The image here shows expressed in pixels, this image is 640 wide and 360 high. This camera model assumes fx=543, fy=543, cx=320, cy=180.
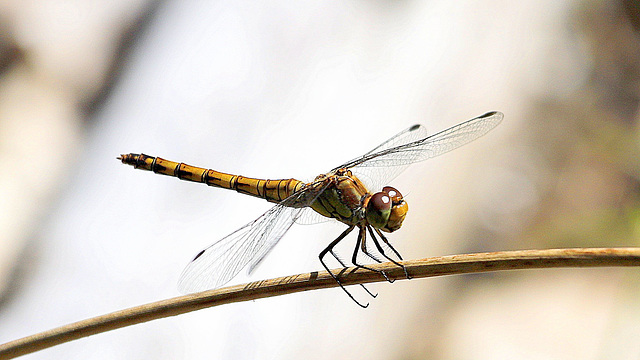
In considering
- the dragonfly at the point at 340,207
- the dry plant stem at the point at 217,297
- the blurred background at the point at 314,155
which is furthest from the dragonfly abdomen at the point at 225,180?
the blurred background at the point at 314,155

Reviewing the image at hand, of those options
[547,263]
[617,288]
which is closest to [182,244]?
[617,288]

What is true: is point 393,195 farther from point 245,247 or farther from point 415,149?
point 245,247

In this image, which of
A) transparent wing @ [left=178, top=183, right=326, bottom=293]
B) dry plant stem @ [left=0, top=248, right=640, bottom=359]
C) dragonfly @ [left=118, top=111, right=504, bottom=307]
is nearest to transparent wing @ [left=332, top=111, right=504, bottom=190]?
dragonfly @ [left=118, top=111, right=504, bottom=307]

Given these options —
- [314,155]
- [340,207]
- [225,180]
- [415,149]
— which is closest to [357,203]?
[340,207]

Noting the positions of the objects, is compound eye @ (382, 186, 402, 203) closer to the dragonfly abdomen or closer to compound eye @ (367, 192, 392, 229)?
compound eye @ (367, 192, 392, 229)

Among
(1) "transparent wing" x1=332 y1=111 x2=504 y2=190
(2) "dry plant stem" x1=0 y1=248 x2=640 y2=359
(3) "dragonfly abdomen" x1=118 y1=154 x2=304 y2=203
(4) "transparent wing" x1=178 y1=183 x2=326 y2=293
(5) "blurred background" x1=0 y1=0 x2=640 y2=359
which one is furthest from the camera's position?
(5) "blurred background" x1=0 y1=0 x2=640 y2=359

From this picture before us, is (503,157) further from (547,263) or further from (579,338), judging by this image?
(547,263)
